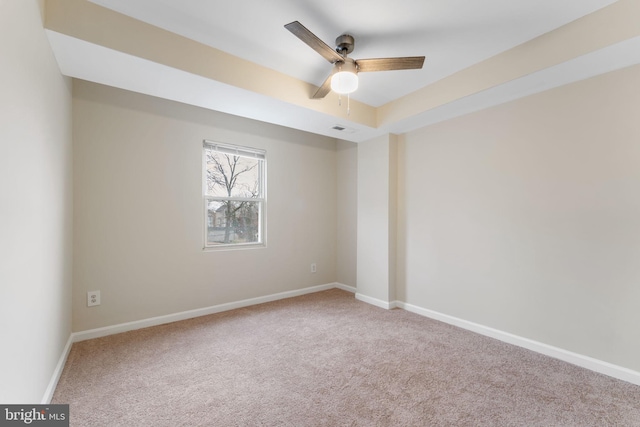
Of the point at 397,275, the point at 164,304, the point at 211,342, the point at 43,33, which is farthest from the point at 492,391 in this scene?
the point at 43,33

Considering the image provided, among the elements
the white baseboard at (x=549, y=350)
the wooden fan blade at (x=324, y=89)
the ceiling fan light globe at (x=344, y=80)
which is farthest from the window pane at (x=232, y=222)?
the white baseboard at (x=549, y=350)

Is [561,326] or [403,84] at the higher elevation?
[403,84]

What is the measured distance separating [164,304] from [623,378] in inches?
159

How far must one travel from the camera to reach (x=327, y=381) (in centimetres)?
208

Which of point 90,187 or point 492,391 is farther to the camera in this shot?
point 90,187

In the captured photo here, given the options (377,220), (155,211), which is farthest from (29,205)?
(377,220)

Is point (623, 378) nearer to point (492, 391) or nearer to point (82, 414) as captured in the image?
point (492, 391)

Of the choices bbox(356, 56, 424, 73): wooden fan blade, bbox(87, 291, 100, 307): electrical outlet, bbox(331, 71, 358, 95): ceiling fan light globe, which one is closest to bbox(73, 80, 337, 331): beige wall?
bbox(87, 291, 100, 307): electrical outlet

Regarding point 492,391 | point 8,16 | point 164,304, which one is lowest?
point 492,391

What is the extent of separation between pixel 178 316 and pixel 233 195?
5.06ft

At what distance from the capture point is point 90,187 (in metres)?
2.74

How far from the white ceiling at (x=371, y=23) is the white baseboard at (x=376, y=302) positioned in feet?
8.90

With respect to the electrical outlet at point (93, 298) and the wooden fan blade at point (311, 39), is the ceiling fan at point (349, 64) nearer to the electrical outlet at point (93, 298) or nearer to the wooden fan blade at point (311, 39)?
the wooden fan blade at point (311, 39)
